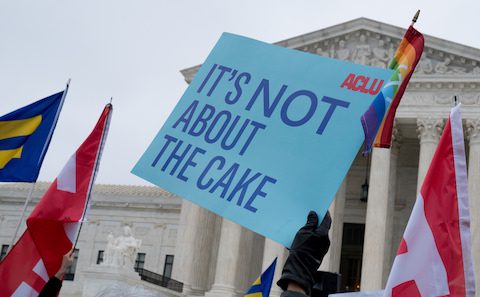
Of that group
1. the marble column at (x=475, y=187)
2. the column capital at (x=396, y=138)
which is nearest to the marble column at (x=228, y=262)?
the column capital at (x=396, y=138)

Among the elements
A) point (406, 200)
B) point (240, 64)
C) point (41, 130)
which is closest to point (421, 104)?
point (406, 200)

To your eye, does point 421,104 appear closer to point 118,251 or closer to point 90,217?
point 118,251

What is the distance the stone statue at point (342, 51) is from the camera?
132 feet

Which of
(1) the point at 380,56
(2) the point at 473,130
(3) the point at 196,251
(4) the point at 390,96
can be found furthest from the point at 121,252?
(4) the point at 390,96

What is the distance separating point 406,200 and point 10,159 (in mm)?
36346

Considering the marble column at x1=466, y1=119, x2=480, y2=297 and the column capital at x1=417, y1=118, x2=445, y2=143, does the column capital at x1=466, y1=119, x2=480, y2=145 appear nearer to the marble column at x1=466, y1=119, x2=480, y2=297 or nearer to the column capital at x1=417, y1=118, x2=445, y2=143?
the marble column at x1=466, y1=119, x2=480, y2=297

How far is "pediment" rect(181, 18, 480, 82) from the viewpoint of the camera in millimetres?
37875

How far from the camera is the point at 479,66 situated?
37781mm

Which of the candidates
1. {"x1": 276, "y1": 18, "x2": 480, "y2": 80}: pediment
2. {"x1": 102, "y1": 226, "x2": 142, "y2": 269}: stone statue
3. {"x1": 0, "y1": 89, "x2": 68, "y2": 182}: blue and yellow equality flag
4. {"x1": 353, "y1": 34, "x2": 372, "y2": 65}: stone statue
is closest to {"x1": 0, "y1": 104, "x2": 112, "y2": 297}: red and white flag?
{"x1": 0, "y1": 89, "x2": 68, "y2": 182}: blue and yellow equality flag

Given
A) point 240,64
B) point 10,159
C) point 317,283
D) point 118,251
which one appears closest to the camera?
point 317,283

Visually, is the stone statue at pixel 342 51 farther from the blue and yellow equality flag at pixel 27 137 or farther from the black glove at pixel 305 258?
the black glove at pixel 305 258

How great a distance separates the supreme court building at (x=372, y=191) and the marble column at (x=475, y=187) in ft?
0.15

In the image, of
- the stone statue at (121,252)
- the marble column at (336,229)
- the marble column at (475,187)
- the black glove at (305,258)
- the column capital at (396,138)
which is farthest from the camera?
the column capital at (396,138)

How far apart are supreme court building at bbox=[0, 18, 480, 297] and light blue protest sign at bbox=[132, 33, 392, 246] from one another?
98.6ft
